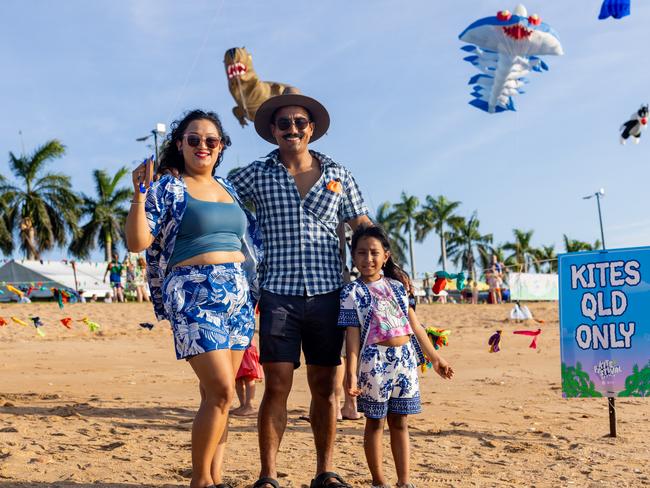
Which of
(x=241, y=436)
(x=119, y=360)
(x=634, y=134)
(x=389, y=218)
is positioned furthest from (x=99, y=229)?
(x=241, y=436)

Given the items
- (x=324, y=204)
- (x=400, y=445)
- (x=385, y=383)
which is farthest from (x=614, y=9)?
(x=400, y=445)

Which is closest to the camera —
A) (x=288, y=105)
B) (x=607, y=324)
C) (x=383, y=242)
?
(x=383, y=242)

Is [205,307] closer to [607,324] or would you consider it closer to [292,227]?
[292,227]

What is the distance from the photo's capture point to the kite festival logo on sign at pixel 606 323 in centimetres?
481

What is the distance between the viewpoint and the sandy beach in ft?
12.5

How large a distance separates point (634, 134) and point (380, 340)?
833cm

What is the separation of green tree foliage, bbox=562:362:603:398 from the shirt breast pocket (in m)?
2.38

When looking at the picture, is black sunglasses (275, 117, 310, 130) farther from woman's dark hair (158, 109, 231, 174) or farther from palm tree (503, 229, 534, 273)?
palm tree (503, 229, 534, 273)

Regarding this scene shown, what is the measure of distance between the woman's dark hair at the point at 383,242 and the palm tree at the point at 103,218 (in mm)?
36409

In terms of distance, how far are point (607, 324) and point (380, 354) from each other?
2198mm

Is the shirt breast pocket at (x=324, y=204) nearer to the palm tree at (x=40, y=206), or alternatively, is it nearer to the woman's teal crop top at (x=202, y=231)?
the woman's teal crop top at (x=202, y=231)

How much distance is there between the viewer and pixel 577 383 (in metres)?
4.99

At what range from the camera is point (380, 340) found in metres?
3.55

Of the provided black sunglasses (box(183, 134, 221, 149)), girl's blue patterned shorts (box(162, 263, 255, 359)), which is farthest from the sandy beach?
black sunglasses (box(183, 134, 221, 149))
